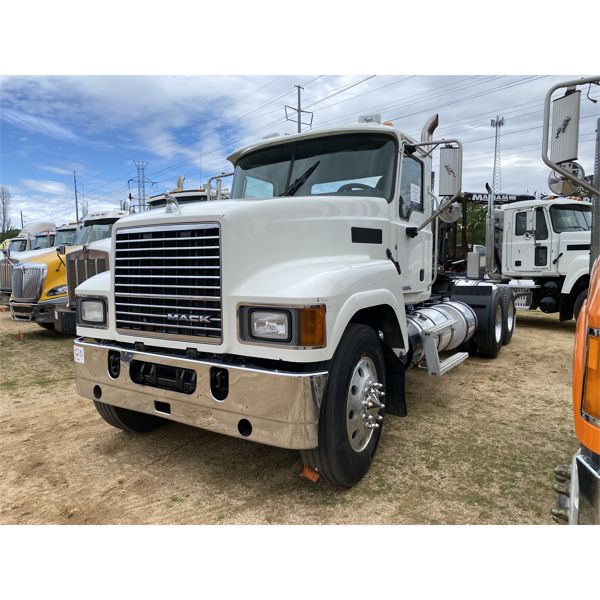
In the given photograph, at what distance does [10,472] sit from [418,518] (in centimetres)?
290

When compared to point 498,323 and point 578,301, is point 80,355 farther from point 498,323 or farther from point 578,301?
point 578,301

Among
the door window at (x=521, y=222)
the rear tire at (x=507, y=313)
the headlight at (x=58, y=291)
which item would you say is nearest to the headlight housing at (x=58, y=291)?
the headlight at (x=58, y=291)

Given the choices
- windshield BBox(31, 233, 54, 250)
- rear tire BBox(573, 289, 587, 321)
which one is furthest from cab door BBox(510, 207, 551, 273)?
windshield BBox(31, 233, 54, 250)

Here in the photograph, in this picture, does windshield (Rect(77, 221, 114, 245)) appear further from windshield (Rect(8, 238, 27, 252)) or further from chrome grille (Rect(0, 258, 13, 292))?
windshield (Rect(8, 238, 27, 252))

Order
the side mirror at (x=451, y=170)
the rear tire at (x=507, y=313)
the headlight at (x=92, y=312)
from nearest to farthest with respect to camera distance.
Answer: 1. the headlight at (x=92, y=312)
2. the side mirror at (x=451, y=170)
3. the rear tire at (x=507, y=313)

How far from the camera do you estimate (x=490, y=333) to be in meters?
6.91

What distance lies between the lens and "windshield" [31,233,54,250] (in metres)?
15.1

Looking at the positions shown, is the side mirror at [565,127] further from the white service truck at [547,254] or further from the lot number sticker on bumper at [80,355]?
the white service truck at [547,254]

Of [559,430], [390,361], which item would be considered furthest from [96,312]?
[559,430]

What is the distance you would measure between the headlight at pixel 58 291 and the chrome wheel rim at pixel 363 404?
26.0ft

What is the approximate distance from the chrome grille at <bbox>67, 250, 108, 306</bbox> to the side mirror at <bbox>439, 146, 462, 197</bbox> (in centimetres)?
588

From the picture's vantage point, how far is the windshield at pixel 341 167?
3.91m

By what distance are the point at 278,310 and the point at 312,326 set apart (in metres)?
0.21

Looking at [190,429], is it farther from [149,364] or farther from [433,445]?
[433,445]
